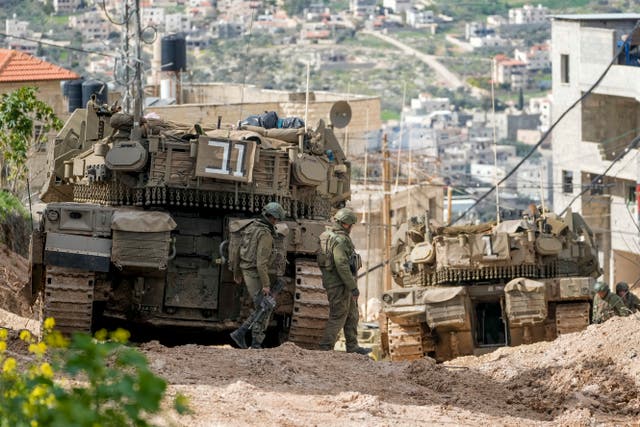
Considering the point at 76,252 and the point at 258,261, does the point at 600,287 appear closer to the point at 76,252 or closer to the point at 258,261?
the point at 258,261

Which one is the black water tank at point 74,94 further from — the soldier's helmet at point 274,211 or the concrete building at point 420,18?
the concrete building at point 420,18

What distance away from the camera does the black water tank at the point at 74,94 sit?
4188 cm

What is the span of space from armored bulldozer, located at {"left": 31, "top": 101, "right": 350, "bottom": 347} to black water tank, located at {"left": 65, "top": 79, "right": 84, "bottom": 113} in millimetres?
24361

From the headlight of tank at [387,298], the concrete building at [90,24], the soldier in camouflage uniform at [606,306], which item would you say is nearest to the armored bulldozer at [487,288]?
the headlight of tank at [387,298]

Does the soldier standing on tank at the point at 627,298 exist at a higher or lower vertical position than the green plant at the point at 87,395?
lower

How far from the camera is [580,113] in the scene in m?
49.0

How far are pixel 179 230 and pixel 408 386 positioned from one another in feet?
13.1

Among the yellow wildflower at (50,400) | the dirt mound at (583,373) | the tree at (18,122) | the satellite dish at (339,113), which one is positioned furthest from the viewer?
the satellite dish at (339,113)

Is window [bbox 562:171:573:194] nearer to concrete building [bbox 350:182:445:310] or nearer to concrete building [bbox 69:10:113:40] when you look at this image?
concrete building [bbox 350:182:445:310]

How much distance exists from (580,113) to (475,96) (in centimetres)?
8578

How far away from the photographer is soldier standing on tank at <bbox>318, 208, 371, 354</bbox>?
1672cm

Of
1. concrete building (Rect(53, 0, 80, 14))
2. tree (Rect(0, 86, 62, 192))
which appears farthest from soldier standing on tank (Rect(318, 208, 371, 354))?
concrete building (Rect(53, 0, 80, 14))

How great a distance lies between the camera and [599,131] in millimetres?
49156

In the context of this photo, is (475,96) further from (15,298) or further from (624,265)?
(15,298)
